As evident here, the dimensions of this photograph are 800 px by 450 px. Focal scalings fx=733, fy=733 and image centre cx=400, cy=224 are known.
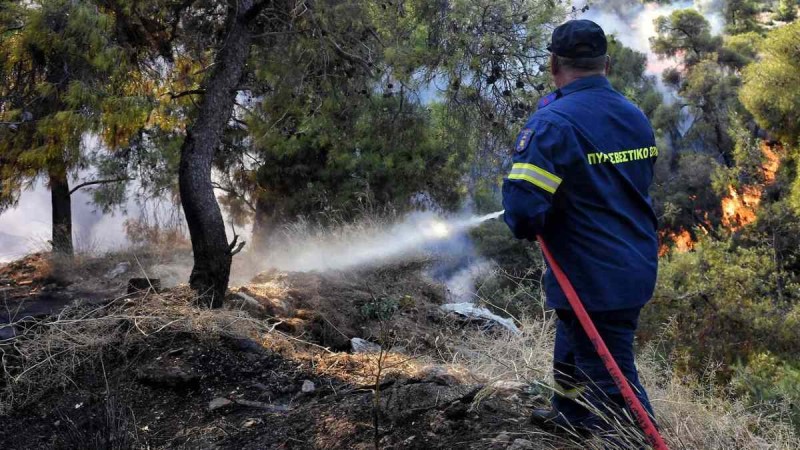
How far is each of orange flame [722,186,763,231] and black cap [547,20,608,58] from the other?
749 inches

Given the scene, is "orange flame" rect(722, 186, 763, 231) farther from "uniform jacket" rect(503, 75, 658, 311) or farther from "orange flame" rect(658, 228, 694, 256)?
"uniform jacket" rect(503, 75, 658, 311)

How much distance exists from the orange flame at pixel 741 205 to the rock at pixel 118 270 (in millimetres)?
15725

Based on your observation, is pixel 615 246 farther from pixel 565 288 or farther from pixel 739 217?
pixel 739 217

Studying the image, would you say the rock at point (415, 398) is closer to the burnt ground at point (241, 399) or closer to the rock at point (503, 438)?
the burnt ground at point (241, 399)

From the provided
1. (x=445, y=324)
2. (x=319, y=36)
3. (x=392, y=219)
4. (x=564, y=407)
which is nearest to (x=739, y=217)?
(x=392, y=219)

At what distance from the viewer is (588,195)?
2.90 m

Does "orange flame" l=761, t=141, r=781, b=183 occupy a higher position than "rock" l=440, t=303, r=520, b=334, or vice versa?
"orange flame" l=761, t=141, r=781, b=183

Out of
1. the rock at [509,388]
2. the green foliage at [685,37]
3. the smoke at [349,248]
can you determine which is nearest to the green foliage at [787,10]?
the green foliage at [685,37]

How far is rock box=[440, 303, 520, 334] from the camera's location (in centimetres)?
891

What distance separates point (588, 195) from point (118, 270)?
10.9 metres

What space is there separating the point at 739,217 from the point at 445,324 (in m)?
16.6

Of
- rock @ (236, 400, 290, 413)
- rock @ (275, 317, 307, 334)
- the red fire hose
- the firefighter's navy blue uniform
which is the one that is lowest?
rock @ (275, 317, 307, 334)

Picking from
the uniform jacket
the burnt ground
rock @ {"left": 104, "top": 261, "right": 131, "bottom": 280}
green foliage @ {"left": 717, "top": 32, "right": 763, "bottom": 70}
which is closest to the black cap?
the uniform jacket

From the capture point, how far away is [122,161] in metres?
14.8
